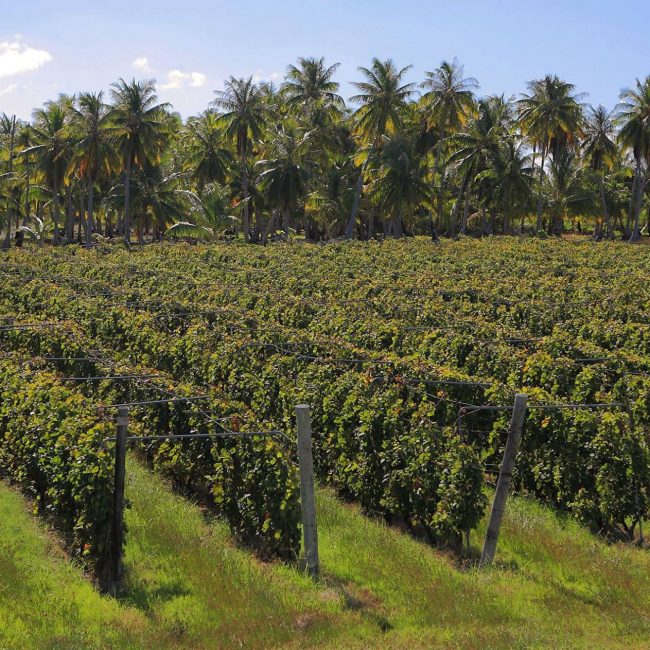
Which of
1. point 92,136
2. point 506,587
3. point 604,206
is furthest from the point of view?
point 604,206

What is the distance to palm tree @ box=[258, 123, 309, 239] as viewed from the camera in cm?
5138

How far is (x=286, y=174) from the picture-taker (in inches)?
2025

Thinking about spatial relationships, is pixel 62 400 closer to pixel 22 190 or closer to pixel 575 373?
pixel 575 373

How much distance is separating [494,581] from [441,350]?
21.9ft

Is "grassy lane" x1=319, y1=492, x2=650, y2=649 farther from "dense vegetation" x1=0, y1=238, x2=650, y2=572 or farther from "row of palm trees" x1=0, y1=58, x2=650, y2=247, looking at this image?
"row of palm trees" x1=0, y1=58, x2=650, y2=247

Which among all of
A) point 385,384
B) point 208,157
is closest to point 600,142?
point 208,157

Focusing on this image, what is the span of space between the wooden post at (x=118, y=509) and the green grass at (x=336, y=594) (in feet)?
0.67

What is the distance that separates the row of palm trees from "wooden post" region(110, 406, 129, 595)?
43.5 m

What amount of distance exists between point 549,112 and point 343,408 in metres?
48.7

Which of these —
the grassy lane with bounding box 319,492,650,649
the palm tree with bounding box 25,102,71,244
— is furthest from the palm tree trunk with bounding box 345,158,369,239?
the grassy lane with bounding box 319,492,650,649

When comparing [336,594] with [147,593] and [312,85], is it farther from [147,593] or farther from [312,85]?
[312,85]

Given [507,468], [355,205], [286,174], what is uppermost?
[286,174]

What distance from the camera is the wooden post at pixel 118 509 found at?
7.92 m

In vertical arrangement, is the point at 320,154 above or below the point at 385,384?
above
